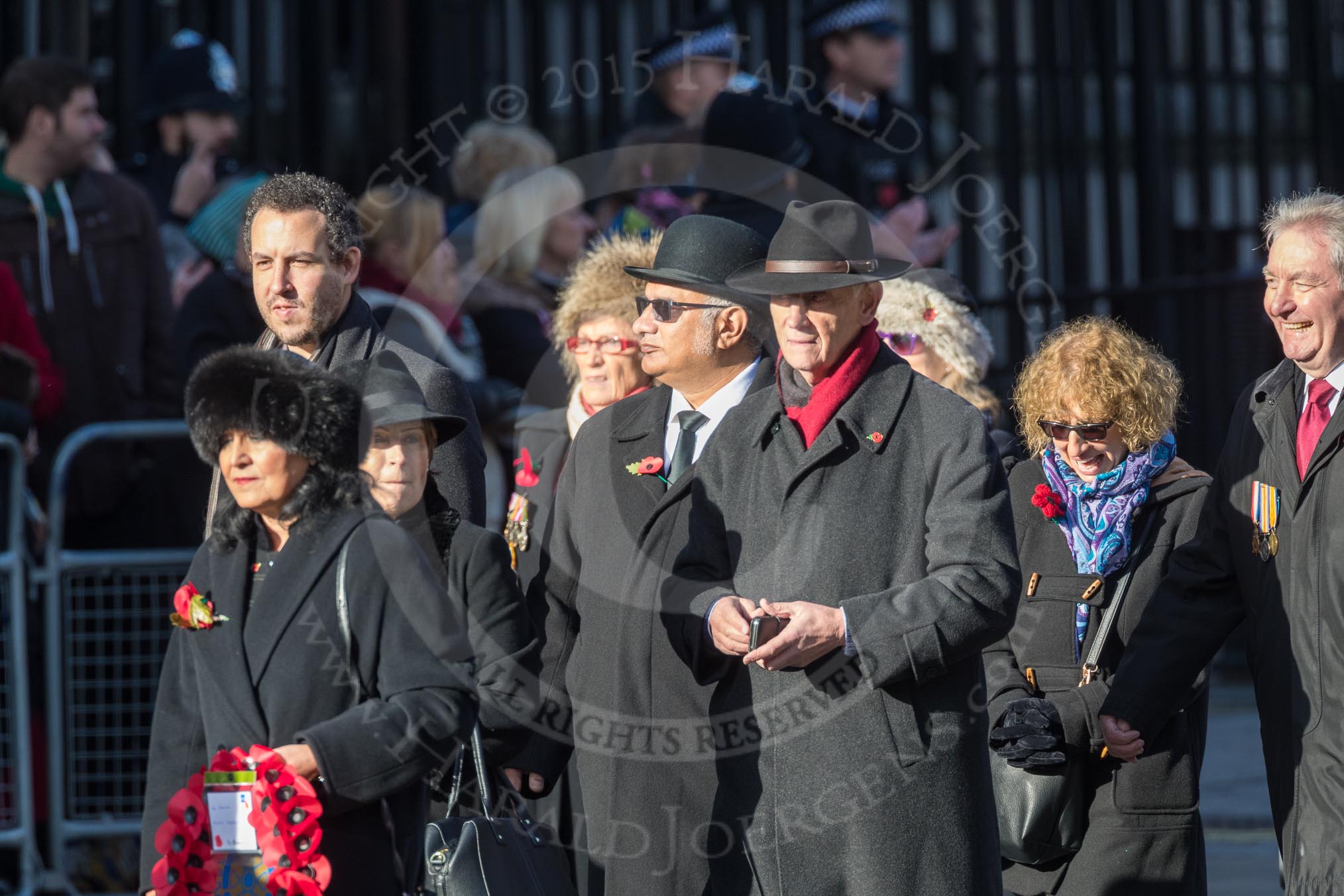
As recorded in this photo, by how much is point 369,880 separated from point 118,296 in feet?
13.0

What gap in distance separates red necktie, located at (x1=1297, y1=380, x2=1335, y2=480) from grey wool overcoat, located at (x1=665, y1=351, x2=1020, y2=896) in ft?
2.61

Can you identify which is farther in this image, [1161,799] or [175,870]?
[1161,799]

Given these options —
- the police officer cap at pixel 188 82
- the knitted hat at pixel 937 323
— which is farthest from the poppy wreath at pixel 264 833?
the police officer cap at pixel 188 82

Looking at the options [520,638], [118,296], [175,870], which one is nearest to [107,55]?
[118,296]

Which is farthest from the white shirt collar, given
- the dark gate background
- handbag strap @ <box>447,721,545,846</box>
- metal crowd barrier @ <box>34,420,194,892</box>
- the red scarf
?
the dark gate background

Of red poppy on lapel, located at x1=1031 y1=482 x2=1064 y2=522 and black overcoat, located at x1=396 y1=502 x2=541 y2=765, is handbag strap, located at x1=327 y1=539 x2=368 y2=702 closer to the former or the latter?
black overcoat, located at x1=396 y1=502 x2=541 y2=765

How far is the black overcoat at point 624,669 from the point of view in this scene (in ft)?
13.0

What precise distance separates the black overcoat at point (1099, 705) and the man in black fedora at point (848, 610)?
0.75 metres

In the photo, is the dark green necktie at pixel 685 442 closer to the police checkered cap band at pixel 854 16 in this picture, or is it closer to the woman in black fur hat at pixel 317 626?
the woman in black fur hat at pixel 317 626

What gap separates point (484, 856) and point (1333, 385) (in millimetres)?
2009

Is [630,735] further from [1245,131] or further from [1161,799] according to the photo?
[1245,131]

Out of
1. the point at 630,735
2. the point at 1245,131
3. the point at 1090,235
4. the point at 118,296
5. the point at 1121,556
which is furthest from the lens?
the point at 1245,131

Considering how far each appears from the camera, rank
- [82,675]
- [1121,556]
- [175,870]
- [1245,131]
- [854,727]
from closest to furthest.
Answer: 1. [175,870]
2. [854,727]
3. [1121,556]
4. [82,675]
5. [1245,131]

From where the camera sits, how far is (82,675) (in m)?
6.13
